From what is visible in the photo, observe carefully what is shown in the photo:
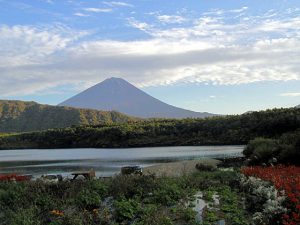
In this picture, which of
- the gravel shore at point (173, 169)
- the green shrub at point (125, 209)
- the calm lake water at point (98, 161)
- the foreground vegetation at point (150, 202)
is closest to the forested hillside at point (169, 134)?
the calm lake water at point (98, 161)

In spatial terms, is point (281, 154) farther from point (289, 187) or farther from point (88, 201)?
point (88, 201)

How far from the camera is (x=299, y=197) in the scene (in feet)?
34.9

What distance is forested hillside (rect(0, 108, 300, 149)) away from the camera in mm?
101062

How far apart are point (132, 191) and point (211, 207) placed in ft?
8.26

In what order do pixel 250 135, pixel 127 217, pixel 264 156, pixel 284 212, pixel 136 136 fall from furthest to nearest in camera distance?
→ pixel 136 136, pixel 250 135, pixel 264 156, pixel 127 217, pixel 284 212

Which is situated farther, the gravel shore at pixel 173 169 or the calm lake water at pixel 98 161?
the calm lake water at pixel 98 161

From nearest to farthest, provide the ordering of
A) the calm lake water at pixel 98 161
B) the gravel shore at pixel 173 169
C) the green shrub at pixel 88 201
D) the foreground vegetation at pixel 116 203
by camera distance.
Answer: the foreground vegetation at pixel 116 203 → the green shrub at pixel 88 201 → the gravel shore at pixel 173 169 → the calm lake water at pixel 98 161

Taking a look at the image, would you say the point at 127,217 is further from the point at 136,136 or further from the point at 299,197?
the point at 136,136

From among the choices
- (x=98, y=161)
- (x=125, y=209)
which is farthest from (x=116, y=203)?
(x=98, y=161)

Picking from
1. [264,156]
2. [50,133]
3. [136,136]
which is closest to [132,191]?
[264,156]

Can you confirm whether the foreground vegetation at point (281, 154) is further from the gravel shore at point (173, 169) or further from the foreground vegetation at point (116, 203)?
the foreground vegetation at point (116, 203)

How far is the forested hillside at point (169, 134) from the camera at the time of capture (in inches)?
3979

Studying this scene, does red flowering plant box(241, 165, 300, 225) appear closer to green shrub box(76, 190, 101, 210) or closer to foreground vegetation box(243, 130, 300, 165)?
green shrub box(76, 190, 101, 210)

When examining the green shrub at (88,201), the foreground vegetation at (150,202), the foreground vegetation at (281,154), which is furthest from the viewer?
the foreground vegetation at (281,154)
